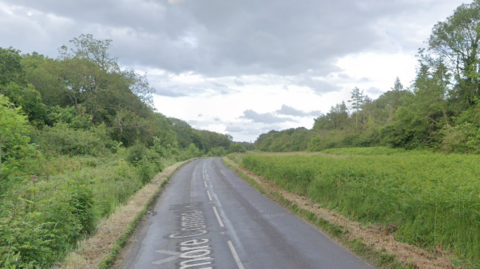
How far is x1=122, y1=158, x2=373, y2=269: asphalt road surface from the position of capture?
712 cm

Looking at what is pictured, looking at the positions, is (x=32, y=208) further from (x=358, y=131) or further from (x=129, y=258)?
(x=358, y=131)

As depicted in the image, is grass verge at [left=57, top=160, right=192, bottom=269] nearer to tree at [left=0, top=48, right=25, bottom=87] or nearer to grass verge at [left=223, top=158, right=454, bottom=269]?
grass verge at [left=223, top=158, right=454, bottom=269]

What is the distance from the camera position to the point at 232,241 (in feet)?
28.9

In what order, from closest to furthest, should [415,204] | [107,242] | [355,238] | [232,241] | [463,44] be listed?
[415,204]
[355,238]
[107,242]
[232,241]
[463,44]

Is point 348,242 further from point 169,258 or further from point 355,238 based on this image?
point 169,258

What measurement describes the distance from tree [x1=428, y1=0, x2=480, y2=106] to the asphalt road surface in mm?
35259

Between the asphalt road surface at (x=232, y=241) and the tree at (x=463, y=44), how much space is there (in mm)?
35259

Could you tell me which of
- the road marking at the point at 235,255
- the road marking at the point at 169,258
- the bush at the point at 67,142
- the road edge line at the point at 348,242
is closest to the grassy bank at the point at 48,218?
the road marking at the point at 169,258

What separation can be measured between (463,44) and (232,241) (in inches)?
1706

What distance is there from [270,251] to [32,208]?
240 inches

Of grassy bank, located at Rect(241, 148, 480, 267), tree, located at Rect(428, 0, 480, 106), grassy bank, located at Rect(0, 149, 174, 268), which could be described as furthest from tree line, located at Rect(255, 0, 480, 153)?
grassy bank, located at Rect(0, 149, 174, 268)

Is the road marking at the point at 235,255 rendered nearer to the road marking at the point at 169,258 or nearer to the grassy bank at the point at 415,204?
the road marking at the point at 169,258

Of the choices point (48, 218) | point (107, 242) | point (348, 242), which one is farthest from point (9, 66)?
point (348, 242)

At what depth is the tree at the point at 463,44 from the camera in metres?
37.0
